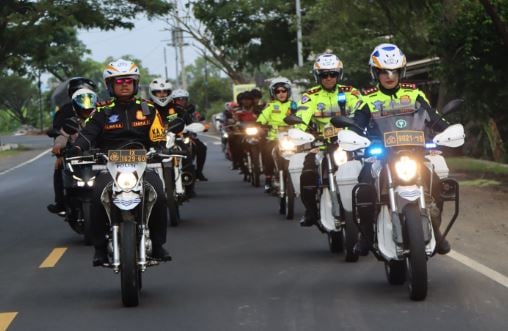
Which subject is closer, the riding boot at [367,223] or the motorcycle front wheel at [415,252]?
the motorcycle front wheel at [415,252]

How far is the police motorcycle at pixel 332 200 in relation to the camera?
1120cm

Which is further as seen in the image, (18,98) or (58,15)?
(18,98)

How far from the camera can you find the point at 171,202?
15445 mm

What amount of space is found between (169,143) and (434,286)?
645 cm

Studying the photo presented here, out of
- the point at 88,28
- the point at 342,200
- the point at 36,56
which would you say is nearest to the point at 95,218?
the point at 342,200

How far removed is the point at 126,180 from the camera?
9.05 m

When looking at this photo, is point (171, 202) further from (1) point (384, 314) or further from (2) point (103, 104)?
(1) point (384, 314)

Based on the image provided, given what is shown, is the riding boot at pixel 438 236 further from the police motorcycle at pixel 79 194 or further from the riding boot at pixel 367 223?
the police motorcycle at pixel 79 194

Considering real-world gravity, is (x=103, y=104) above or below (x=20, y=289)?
above

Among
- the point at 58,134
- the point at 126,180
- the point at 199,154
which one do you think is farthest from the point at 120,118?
the point at 199,154

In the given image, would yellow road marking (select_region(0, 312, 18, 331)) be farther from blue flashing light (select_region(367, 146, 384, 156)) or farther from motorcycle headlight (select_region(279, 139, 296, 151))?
motorcycle headlight (select_region(279, 139, 296, 151))

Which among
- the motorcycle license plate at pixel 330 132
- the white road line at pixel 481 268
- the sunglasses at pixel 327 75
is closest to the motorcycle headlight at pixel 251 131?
the sunglasses at pixel 327 75

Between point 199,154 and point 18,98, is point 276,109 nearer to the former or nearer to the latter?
point 199,154

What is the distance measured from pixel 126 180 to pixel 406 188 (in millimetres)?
2063
